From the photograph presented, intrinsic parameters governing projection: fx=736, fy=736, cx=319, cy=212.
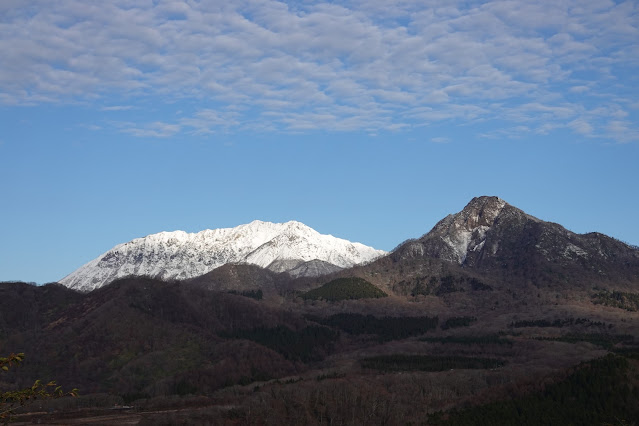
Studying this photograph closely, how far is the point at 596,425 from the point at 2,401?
7526 inches

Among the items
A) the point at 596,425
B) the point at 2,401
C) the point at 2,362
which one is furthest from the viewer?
the point at 596,425

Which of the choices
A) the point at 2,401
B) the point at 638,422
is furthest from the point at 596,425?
the point at 2,401

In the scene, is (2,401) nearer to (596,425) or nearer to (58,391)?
(58,391)

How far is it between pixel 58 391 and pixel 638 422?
199448 mm

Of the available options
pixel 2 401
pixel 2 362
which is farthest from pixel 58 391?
pixel 2 401

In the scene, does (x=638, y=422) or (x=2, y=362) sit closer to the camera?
(x=2, y=362)

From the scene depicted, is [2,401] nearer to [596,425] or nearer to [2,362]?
[2,362]

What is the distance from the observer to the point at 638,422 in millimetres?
198750

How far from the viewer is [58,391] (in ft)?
104

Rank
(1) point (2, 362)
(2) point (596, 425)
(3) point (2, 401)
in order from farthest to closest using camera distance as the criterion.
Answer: (2) point (596, 425)
(3) point (2, 401)
(1) point (2, 362)

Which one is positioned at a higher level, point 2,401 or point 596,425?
point 2,401

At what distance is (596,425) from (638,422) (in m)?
12.1

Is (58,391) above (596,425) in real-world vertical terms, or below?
above

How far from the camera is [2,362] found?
102ft
